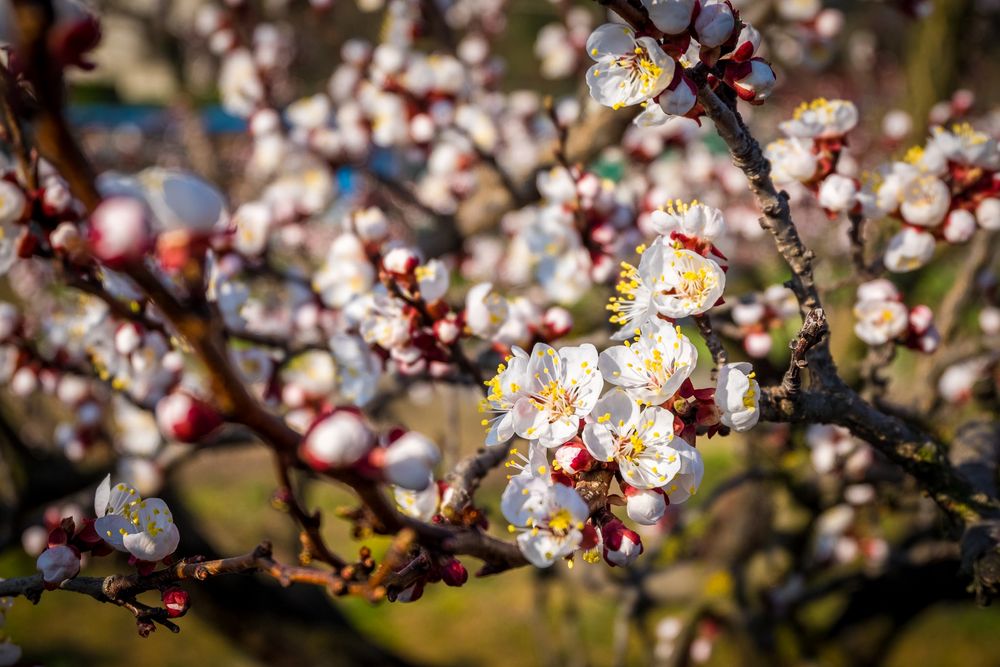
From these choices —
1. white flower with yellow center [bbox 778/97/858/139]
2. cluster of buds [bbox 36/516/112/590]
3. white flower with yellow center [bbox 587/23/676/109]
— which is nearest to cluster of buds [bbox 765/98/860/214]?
white flower with yellow center [bbox 778/97/858/139]

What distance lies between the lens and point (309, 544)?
92cm

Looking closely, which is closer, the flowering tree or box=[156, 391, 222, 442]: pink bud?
box=[156, 391, 222, 442]: pink bud

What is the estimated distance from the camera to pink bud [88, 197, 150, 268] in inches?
24.9

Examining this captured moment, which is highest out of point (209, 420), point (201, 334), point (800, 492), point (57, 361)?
point (201, 334)

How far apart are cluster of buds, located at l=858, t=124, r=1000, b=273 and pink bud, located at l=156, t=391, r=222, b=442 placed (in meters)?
1.31

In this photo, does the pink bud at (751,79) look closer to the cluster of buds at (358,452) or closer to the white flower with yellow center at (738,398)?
the white flower with yellow center at (738,398)

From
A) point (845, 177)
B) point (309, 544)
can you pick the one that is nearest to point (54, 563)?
point (309, 544)

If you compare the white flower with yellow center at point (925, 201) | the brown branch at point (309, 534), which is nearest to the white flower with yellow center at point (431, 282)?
the brown branch at point (309, 534)

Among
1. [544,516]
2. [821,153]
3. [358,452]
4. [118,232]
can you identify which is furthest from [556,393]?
[821,153]

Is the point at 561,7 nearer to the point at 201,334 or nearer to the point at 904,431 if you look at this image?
the point at 904,431

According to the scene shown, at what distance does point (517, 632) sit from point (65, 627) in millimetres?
2703

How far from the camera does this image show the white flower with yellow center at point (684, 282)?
1160mm

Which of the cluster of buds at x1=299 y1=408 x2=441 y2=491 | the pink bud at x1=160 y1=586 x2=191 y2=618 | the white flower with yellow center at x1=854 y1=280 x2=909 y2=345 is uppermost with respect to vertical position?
the cluster of buds at x1=299 y1=408 x2=441 y2=491

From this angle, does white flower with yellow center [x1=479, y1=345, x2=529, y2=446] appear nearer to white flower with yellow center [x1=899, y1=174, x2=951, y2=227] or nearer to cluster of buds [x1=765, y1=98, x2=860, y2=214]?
cluster of buds [x1=765, y1=98, x2=860, y2=214]
